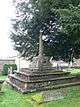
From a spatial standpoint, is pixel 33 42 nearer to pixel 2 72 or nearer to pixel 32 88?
pixel 32 88

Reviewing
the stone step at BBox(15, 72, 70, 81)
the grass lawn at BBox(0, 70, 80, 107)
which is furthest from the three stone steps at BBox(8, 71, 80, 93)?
the grass lawn at BBox(0, 70, 80, 107)

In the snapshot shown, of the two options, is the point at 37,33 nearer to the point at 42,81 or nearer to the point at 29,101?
the point at 42,81

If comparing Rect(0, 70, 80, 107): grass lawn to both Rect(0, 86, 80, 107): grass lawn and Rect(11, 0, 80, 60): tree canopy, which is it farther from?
Rect(11, 0, 80, 60): tree canopy

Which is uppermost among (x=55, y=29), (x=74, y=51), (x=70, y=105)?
(x=55, y=29)

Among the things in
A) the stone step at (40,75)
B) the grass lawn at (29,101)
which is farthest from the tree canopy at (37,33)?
the grass lawn at (29,101)

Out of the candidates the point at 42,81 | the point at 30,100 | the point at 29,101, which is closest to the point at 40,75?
the point at 42,81

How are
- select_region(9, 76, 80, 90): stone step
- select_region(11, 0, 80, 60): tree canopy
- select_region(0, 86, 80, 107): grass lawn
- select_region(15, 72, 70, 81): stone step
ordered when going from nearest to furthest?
select_region(0, 86, 80, 107): grass lawn → select_region(9, 76, 80, 90): stone step → select_region(15, 72, 70, 81): stone step → select_region(11, 0, 80, 60): tree canopy

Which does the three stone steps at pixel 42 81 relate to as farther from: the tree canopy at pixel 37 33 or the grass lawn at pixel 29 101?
the tree canopy at pixel 37 33

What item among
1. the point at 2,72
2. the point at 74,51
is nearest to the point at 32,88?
the point at 74,51

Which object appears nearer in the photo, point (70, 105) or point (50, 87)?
point (70, 105)

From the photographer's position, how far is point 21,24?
26.9 m

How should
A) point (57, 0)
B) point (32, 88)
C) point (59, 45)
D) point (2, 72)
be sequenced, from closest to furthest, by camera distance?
point (32, 88) < point (57, 0) < point (59, 45) < point (2, 72)

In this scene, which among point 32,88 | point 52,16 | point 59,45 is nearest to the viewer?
point 32,88

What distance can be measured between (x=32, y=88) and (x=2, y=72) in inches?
929
